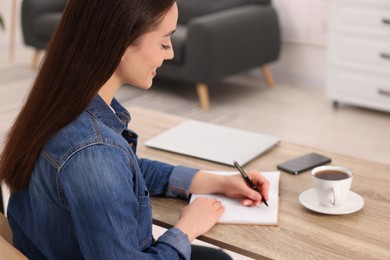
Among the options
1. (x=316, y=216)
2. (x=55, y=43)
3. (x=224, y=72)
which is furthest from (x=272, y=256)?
(x=224, y=72)

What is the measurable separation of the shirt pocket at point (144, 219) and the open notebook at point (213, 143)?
442 mm

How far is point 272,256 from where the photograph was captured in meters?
1.28

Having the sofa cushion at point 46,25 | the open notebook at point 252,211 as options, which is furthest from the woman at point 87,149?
the sofa cushion at point 46,25

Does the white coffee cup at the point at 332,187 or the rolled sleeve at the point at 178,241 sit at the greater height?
the white coffee cup at the point at 332,187

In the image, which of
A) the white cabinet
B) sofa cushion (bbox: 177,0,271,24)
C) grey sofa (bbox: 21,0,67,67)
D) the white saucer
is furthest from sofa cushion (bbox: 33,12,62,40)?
the white saucer

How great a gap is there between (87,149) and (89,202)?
0.10 meters

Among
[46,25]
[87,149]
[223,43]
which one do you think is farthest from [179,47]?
[87,149]

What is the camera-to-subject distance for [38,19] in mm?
5336

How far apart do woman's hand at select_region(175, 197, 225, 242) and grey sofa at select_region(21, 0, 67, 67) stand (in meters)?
4.05

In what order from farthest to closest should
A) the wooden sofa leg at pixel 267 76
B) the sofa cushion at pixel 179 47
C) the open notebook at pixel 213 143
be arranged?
1. the wooden sofa leg at pixel 267 76
2. the sofa cushion at pixel 179 47
3. the open notebook at pixel 213 143

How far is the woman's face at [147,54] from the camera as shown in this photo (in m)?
1.28

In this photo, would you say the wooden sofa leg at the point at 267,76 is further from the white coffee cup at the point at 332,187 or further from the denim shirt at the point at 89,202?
the denim shirt at the point at 89,202

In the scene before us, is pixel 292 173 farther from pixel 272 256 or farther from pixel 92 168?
pixel 92 168

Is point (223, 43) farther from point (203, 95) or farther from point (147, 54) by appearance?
point (147, 54)
